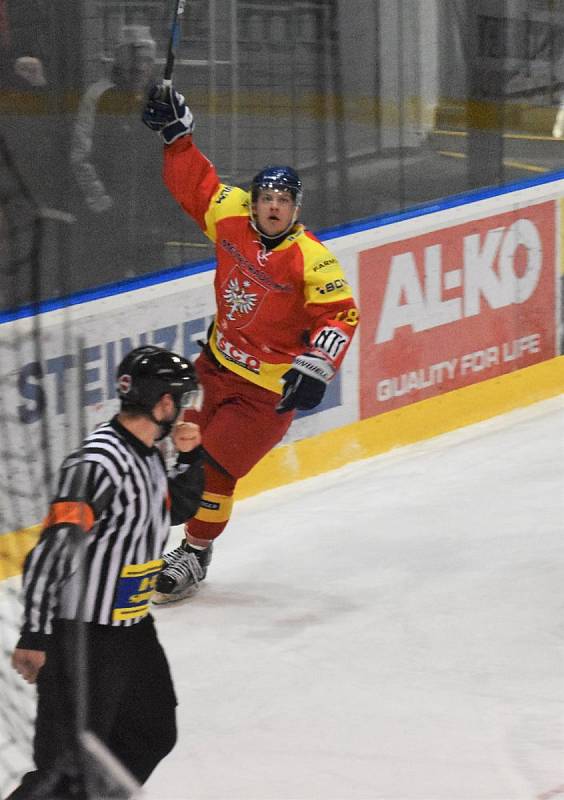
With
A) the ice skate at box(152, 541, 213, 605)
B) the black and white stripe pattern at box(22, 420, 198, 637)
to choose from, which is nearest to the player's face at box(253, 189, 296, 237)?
the ice skate at box(152, 541, 213, 605)

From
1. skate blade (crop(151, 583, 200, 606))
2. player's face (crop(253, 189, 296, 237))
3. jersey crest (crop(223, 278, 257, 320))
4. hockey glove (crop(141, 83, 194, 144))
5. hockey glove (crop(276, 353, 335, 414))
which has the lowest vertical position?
skate blade (crop(151, 583, 200, 606))

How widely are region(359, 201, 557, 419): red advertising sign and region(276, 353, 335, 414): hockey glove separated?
75.5 inches

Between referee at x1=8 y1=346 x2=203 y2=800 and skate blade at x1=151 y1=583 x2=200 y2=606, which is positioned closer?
referee at x1=8 y1=346 x2=203 y2=800

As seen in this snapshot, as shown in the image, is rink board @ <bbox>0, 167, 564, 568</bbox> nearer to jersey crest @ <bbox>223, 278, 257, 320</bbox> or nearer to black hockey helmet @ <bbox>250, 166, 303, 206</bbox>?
jersey crest @ <bbox>223, 278, 257, 320</bbox>

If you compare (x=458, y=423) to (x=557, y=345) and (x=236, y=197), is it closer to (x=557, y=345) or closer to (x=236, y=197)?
(x=557, y=345)

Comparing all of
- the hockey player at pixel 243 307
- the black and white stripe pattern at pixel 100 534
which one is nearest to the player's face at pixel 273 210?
the hockey player at pixel 243 307

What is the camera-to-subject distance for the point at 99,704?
315 centimetres

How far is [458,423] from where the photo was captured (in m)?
6.96

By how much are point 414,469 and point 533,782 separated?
2616 millimetres

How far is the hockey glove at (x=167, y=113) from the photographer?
4984mm

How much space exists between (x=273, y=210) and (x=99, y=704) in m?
2.11

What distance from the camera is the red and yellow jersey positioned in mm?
4934

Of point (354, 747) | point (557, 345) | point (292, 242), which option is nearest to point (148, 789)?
point (354, 747)

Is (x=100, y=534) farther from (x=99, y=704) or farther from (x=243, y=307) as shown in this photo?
(x=243, y=307)
